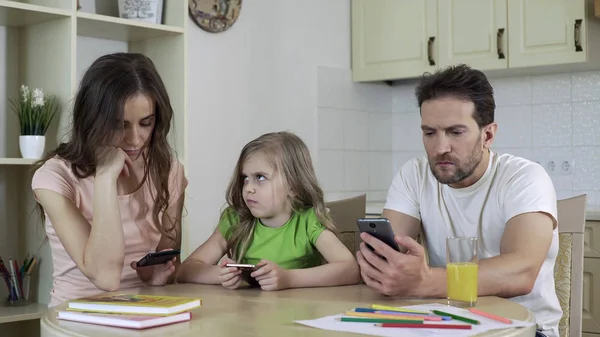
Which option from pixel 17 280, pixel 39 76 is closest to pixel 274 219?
pixel 17 280

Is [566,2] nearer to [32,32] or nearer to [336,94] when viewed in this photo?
[336,94]

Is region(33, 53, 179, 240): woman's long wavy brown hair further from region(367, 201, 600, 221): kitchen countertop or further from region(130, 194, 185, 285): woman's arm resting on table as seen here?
region(367, 201, 600, 221): kitchen countertop

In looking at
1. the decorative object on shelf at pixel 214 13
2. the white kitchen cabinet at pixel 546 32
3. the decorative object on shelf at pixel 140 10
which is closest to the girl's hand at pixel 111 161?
the decorative object on shelf at pixel 140 10

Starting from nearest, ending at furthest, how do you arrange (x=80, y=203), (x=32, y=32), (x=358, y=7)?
(x=80, y=203), (x=32, y=32), (x=358, y=7)

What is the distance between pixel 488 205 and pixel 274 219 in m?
0.57

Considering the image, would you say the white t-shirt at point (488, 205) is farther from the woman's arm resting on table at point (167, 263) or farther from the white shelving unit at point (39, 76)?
the white shelving unit at point (39, 76)

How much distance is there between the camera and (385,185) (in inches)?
179

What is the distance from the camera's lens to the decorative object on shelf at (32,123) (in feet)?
8.59

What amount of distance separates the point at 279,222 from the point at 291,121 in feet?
6.07

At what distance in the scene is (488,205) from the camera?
2.11 meters

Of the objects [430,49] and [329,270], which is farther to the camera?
[430,49]

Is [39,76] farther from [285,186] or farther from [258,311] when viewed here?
[258,311]

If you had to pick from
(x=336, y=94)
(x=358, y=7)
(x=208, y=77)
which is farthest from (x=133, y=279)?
(x=358, y=7)

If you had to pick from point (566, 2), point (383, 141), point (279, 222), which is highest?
point (566, 2)
